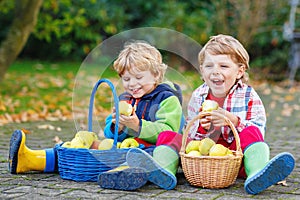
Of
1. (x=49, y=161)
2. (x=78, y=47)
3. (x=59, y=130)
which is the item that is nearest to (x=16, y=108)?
(x=59, y=130)

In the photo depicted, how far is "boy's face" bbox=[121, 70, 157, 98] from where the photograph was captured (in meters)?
3.42

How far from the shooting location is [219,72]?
3.35 m

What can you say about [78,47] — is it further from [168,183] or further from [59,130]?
[168,183]

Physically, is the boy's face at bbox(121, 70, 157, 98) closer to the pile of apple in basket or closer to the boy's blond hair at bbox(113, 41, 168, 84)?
the boy's blond hair at bbox(113, 41, 168, 84)

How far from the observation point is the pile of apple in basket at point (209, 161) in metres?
3.10

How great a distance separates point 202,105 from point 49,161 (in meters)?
1.02

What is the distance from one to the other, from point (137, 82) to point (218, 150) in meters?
0.67

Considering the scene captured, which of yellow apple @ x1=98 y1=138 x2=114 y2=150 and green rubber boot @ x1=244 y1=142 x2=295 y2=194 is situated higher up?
yellow apple @ x1=98 y1=138 x2=114 y2=150

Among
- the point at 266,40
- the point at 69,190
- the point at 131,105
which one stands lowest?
the point at 69,190

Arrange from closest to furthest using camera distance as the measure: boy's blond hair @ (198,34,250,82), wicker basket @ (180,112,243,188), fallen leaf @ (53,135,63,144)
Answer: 1. wicker basket @ (180,112,243,188)
2. boy's blond hair @ (198,34,250,82)
3. fallen leaf @ (53,135,63,144)

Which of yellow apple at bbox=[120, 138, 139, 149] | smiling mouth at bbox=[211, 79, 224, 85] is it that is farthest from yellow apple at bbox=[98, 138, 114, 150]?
smiling mouth at bbox=[211, 79, 224, 85]

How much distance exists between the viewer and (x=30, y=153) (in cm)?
352

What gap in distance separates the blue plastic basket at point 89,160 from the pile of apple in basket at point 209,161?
374mm

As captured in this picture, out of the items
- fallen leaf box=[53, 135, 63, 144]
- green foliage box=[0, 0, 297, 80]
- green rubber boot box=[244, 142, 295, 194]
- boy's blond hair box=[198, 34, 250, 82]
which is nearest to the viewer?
green rubber boot box=[244, 142, 295, 194]
